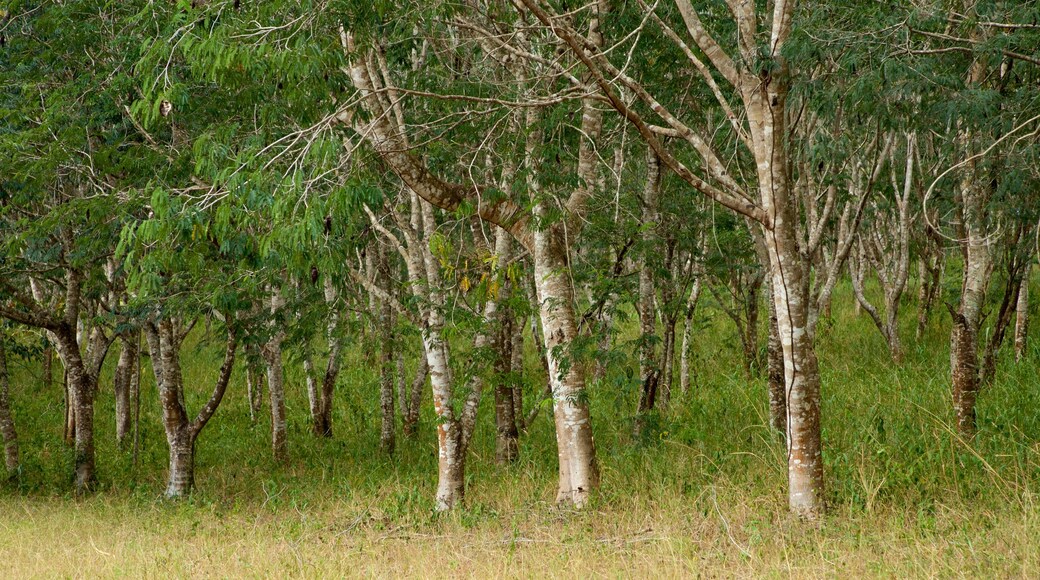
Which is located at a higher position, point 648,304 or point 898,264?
point 898,264

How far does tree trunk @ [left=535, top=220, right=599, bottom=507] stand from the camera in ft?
28.6

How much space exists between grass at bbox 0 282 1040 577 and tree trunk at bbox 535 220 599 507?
276mm

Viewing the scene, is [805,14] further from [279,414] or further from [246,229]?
[279,414]

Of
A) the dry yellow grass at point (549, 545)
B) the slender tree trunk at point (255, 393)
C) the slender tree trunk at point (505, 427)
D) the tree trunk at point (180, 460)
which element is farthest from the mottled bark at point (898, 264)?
the slender tree trunk at point (255, 393)

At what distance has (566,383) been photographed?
8727mm

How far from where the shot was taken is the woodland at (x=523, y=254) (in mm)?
7094

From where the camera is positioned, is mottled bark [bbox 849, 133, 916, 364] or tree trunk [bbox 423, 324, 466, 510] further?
mottled bark [bbox 849, 133, 916, 364]

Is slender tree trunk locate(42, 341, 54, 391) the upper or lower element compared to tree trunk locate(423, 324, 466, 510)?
upper

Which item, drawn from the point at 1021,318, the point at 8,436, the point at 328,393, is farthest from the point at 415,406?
the point at 1021,318

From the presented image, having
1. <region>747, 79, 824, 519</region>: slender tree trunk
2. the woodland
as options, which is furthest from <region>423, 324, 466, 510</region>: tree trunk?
<region>747, 79, 824, 519</region>: slender tree trunk

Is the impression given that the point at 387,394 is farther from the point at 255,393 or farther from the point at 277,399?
the point at 255,393

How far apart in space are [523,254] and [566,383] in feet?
6.80

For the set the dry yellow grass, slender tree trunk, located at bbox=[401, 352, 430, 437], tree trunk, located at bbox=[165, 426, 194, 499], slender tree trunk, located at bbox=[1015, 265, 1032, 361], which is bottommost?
the dry yellow grass

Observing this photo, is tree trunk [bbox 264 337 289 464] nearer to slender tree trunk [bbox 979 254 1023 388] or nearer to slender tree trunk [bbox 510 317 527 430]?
slender tree trunk [bbox 510 317 527 430]
